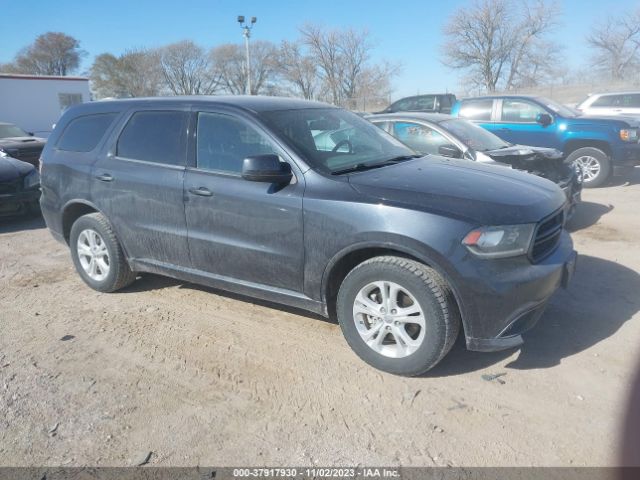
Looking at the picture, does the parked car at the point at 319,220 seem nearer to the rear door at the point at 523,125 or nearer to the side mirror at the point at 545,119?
the side mirror at the point at 545,119

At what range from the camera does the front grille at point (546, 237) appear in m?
3.22

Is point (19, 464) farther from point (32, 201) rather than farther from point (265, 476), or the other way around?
point (32, 201)

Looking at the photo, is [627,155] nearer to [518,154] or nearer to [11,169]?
[518,154]

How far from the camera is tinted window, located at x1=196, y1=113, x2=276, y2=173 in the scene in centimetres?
385

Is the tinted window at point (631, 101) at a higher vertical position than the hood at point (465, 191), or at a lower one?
higher

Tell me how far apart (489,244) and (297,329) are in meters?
1.69

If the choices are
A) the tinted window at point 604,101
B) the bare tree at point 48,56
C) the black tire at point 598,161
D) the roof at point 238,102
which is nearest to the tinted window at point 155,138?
the roof at point 238,102

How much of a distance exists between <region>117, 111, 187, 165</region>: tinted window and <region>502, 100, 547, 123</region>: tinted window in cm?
767

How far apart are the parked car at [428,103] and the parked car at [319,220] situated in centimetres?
1586

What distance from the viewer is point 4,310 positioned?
469 cm

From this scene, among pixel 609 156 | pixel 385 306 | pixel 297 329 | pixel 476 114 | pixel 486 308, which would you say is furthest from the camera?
pixel 476 114

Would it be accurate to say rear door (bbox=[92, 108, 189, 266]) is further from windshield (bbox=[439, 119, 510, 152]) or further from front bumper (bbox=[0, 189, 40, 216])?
front bumper (bbox=[0, 189, 40, 216])

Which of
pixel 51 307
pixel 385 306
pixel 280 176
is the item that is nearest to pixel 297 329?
pixel 385 306

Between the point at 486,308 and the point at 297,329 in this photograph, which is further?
the point at 297,329
